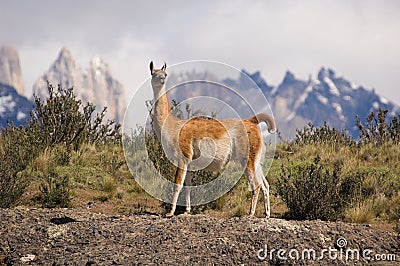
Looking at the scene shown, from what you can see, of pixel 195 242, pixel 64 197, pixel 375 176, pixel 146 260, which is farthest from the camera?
pixel 375 176

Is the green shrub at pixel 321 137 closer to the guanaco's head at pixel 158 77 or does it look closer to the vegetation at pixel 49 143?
the vegetation at pixel 49 143

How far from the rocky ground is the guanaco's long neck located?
63.3 inches

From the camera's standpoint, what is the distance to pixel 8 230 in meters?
8.05

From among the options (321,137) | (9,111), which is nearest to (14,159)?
(321,137)

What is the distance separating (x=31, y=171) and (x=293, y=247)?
770cm

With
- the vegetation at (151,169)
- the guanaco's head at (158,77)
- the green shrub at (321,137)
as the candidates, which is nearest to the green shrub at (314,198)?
the vegetation at (151,169)

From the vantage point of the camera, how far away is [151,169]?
11508 mm

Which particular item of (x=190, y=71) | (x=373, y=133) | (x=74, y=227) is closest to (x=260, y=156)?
(x=190, y=71)

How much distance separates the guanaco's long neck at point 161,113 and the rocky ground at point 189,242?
161 cm

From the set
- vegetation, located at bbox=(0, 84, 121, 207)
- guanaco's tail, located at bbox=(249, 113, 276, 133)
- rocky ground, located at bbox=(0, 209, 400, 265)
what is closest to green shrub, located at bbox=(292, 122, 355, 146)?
vegetation, located at bbox=(0, 84, 121, 207)

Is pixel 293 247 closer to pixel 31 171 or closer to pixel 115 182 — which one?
pixel 115 182

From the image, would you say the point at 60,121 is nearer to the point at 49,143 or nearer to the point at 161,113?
the point at 49,143

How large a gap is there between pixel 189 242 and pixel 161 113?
2705mm

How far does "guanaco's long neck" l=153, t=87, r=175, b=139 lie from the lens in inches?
356
